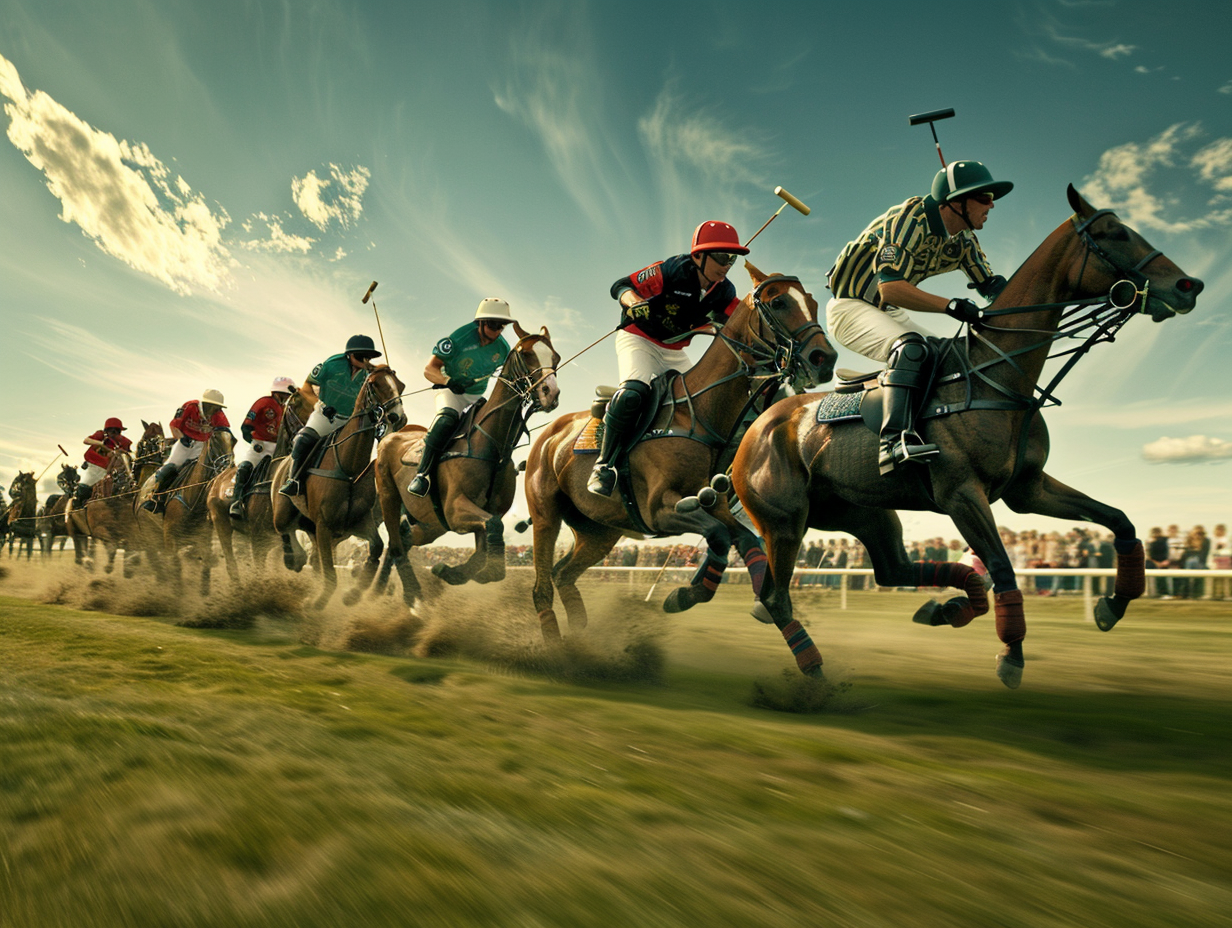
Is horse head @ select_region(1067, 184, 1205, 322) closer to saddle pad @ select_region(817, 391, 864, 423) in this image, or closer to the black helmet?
saddle pad @ select_region(817, 391, 864, 423)

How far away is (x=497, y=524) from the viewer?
7.48 meters

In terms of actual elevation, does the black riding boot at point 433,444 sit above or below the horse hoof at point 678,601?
above

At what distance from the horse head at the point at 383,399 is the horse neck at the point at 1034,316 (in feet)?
21.9

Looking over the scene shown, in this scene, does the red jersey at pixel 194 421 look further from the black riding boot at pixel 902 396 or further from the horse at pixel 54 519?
the black riding boot at pixel 902 396

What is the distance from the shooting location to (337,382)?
10.4 metres

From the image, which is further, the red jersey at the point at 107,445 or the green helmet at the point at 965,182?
the red jersey at the point at 107,445

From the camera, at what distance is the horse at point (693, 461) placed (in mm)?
5320

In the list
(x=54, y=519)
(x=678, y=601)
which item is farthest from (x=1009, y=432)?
(x=54, y=519)

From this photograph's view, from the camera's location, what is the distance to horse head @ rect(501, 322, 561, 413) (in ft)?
25.4

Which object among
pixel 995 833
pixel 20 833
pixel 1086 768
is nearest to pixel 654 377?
pixel 1086 768

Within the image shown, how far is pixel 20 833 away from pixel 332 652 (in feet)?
16.0

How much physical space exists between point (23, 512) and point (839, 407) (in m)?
25.8

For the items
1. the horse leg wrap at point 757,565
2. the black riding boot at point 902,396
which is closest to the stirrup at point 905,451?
the black riding boot at point 902,396

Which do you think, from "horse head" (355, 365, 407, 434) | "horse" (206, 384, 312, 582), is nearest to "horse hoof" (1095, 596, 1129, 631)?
"horse head" (355, 365, 407, 434)
